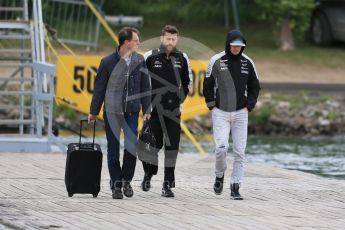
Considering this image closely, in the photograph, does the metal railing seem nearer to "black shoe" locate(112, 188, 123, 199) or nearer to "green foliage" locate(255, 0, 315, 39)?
"green foliage" locate(255, 0, 315, 39)

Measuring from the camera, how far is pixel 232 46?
1297cm

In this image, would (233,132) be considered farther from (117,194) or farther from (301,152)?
(301,152)

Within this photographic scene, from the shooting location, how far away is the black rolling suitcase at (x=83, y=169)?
495 inches

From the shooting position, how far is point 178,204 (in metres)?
12.5

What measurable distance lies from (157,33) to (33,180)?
1926 cm

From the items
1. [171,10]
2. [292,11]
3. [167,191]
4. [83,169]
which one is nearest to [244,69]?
[167,191]

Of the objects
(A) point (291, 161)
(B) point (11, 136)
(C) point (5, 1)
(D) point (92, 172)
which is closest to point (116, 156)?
(D) point (92, 172)

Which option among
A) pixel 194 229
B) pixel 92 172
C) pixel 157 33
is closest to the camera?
pixel 194 229

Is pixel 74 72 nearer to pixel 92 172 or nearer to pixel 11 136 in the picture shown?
pixel 11 136

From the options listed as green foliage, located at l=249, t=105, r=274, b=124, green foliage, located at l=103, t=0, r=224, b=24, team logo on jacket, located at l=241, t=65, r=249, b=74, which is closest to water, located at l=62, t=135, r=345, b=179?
green foliage, located at l=249, t=105, r=274, b=124

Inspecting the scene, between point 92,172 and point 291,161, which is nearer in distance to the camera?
point 92,172

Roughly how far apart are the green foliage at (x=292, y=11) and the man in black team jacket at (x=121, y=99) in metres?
19.4

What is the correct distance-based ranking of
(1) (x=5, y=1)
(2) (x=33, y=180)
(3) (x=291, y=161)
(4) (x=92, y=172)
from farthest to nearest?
(1) (x=5, y=1) → (3) (x=291, y=161) → (2) (x=33, y=180) → (4) (x=92, y=172)

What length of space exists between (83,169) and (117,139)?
492 mm
